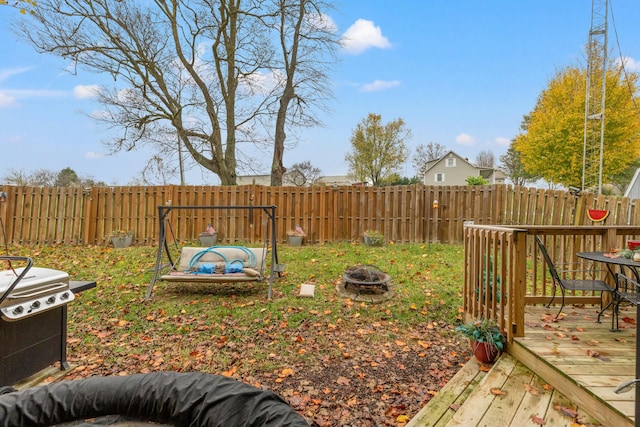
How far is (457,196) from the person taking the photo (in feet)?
26.6

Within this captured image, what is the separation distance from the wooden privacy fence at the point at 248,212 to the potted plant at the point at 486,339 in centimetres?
528

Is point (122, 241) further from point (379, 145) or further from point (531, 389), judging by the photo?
point (379, 145)

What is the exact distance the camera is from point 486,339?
2791 millimetres

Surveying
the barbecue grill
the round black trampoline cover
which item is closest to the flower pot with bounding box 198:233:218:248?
the barbecue grill

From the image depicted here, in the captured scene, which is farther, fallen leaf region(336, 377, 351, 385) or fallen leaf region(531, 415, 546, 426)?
fallen leaf region(336, 377, 351, 385)

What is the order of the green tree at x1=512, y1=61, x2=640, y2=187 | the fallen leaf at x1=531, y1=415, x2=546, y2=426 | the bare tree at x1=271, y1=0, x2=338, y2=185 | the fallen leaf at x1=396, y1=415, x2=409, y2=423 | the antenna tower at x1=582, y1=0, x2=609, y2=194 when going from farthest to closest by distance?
the green tree at x1=512, y1=61, x2=640, y2=187 → the antenna tower at x1=582, y1=0, x2=609, y2=194 → the bare tree at x1=271, y1=0, x2=338, y2=185 → the fallen leaf at x1=396, y1=415, x2=409, y2=423 → the fallen leaf at x1=531, y1=415, x2=546, y2=426

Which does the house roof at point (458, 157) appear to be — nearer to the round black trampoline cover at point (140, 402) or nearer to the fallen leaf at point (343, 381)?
the fallen leaf at point (343, 381)

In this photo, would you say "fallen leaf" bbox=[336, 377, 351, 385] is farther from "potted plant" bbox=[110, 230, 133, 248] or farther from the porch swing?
"potted plant" bbox=[110, 230, 133, 248]

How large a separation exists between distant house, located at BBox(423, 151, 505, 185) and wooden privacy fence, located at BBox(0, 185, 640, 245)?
24141 mm

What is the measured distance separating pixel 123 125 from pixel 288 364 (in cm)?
1077

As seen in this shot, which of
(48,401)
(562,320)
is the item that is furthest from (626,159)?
(48,401)

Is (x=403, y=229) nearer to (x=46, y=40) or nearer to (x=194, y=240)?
(x=194, y=240)

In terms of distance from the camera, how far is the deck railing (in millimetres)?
2707

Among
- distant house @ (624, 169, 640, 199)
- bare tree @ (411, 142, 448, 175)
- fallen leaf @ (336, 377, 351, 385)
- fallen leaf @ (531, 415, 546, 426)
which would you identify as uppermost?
bare tree @ (411, 142, 448, 175)
